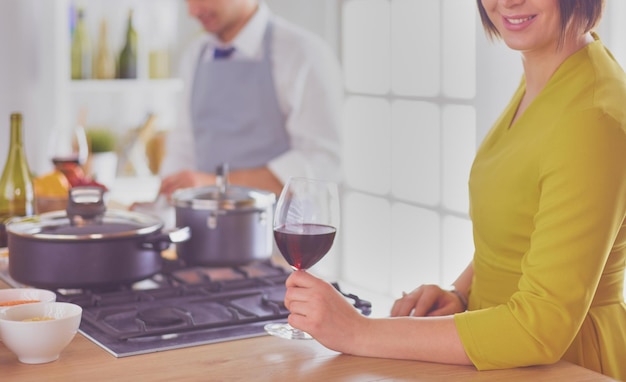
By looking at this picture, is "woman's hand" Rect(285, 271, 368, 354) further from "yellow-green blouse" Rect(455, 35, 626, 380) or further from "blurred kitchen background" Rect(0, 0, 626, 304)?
"blurred kitchen background" Rect(0, 0, 626, 304)

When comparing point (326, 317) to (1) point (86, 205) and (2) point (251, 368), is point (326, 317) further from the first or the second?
(1) point (86, 205)

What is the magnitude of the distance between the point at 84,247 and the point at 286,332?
49 cm

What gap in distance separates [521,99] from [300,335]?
0.61 metres

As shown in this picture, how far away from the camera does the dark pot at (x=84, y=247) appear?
1965 mm

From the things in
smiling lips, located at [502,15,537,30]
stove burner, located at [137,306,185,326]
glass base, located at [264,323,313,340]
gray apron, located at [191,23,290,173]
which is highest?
smiling lips, located at [502,15,537,30]

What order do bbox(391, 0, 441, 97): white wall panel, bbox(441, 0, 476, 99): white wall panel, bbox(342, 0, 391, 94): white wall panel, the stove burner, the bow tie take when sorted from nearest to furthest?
the stove burner
bbox(441, 0, 476, 99): white wall panel
bbox(391, 0, 441, 97): white wall panel
bbox(342, 0, 391, 94): white wall panel
the bow tie

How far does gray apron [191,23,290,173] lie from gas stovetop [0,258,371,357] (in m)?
1.52

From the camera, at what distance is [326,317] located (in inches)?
62.6

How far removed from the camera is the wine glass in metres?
1.58

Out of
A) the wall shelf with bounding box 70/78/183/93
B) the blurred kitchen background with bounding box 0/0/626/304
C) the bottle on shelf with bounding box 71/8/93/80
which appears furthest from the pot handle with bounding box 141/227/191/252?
the bottle on shelf with bounding box 71/8/93/80

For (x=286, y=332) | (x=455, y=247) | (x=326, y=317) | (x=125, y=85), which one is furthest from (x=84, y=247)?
(x=125, y=85)

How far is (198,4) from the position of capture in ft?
12.3

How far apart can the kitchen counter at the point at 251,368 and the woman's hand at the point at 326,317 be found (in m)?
0.03

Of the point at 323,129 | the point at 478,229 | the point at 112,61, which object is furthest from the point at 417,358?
the point at 112,61
